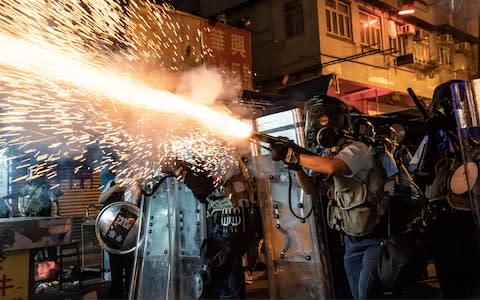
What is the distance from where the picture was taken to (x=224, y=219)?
15.1 ft

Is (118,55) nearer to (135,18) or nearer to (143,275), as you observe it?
(143,275)

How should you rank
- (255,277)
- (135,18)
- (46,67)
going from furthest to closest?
1. (135,18)
2. (255,277)
3. (46,67)

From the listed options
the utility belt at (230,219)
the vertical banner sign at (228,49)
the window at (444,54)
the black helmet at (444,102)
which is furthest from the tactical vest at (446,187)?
the window at (444,54)

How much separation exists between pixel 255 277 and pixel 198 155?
2.76 meters

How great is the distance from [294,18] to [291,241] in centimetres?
1186

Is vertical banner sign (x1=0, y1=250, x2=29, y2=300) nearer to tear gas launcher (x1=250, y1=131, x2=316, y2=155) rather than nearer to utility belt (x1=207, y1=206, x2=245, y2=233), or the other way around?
utility belt (x1=207, y1=206, x2=245, y2=233)

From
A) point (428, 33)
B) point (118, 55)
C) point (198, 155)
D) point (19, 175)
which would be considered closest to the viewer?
point (118, 55)

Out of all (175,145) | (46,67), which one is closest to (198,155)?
(175,145)

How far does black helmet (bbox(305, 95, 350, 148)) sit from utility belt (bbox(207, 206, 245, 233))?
40.9 inches

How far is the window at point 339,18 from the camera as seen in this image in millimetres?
14773

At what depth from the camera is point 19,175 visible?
773 cm

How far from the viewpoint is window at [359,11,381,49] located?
15961 millimetres

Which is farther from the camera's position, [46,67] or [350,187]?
[46,67]

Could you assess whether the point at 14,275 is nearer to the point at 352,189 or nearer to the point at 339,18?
the point at 352,189
